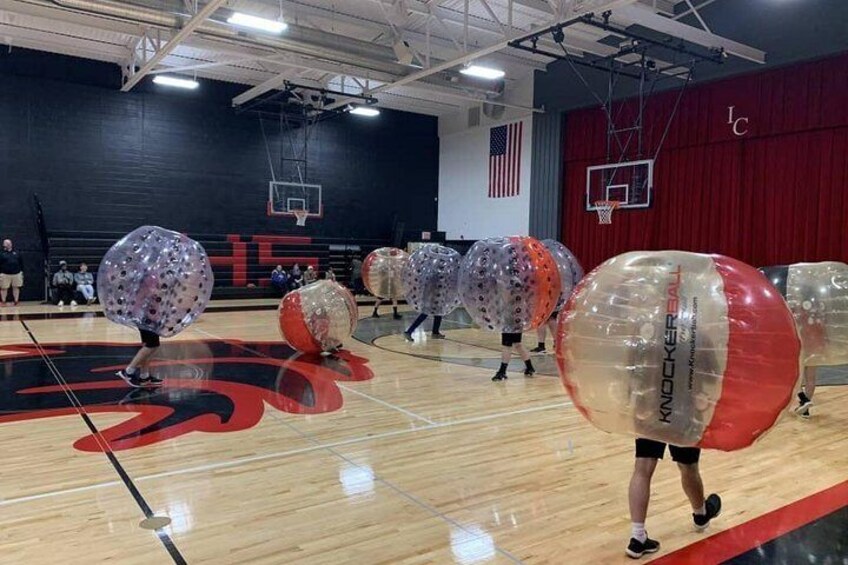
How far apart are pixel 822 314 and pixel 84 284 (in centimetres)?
1474

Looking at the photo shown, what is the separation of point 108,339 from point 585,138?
11849mm

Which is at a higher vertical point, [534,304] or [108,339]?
[534,304]

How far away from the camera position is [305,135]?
18.3 metres

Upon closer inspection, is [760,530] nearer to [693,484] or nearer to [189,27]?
[693,484]

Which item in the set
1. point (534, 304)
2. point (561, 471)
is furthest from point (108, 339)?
point (561, 471)

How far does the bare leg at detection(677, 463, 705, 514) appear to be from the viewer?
3178 mm

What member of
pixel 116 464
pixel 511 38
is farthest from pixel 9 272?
pixel 116 464

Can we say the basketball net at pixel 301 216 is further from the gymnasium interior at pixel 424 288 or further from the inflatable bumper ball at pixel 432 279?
the inflatable bumper ball at pixel 432 279

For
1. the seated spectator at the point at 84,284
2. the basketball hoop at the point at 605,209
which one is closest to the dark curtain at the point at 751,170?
the basketball hoop at the point at 605,209

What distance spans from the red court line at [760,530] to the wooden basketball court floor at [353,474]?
1 centimetres

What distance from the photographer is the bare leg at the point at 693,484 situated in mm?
3178

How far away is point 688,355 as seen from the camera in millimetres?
2631

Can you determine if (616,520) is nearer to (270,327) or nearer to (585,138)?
(270,327)

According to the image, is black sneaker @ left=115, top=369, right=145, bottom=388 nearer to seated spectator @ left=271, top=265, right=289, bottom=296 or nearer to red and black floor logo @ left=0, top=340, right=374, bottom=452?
red and black floor logo @ left=0, top=340, right=374, bottom=452
